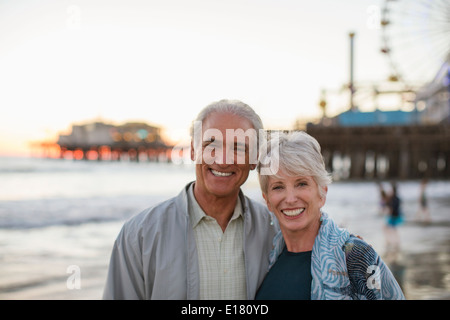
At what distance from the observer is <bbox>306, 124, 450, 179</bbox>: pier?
31844 millimetres

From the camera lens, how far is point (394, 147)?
32.8 metres

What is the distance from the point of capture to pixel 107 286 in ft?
7.59

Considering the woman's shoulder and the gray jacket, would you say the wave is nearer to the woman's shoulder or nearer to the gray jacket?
the gray jacket

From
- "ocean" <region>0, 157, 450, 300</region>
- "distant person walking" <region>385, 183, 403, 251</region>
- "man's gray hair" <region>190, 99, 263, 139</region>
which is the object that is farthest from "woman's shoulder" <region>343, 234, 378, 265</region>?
"distant person walking" <region>385, 183, 403, 251</region>

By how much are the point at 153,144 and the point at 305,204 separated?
94.8m

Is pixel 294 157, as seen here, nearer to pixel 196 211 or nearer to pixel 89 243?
pixel 196 211

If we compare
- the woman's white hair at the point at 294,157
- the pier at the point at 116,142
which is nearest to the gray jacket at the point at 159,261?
the woman's white hair at the point at 294,157

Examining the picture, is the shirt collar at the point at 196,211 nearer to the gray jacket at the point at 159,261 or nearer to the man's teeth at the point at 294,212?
the gray jacket at the point at 159,261

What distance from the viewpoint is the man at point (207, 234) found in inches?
90.6

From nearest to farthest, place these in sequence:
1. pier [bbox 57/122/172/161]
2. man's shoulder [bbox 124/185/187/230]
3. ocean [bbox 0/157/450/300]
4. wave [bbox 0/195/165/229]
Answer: man's shoulder [bbox 124/185/187/230]
ocean [bbox 0/157/450/300]
wave [bbox 0/195/165/229]
pier [bbox 57/122/172/161]

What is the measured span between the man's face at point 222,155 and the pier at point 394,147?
30054 mm

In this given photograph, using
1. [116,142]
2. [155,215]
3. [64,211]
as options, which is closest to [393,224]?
[155,215]

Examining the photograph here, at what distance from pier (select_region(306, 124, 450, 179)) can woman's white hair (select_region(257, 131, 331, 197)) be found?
1185 inches
